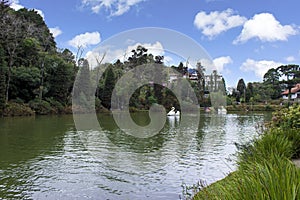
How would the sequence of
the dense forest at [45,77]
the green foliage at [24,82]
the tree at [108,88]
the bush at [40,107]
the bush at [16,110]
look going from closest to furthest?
the bush at [16,110] → the dense forest at [45,77] → the bush at [40,107] → the green foliage at [24,82] → the tree at [108,88]

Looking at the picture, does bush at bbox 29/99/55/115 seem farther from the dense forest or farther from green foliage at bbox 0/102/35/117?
green foliage at bbox 0/102/35/117

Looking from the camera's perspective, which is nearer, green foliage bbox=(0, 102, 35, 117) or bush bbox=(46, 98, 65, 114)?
green foliage bbox=(0, 102, 35, 117)

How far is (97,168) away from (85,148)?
2771 mm

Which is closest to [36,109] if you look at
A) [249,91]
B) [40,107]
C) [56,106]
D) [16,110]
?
[40,107]

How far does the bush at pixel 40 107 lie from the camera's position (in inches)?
1075

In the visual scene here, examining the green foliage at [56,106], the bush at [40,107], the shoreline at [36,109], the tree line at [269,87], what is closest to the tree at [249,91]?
the tree line at [269,87]

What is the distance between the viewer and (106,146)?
32.8 feet

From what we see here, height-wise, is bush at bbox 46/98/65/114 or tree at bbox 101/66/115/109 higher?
tree at bbox 101/66/115/109

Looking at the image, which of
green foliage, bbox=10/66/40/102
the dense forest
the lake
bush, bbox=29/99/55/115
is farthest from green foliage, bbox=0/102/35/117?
the lake

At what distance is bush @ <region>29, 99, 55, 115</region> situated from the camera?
89.6 ft

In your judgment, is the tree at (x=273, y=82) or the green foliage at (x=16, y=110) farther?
→ the tree at (x=273, y=82)

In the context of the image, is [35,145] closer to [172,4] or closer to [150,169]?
[150,169]

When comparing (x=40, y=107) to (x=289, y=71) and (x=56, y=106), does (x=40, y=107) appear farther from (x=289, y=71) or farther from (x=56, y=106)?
(x=289, y=71)

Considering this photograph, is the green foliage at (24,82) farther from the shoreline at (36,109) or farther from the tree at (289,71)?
the tree at (289,71)
